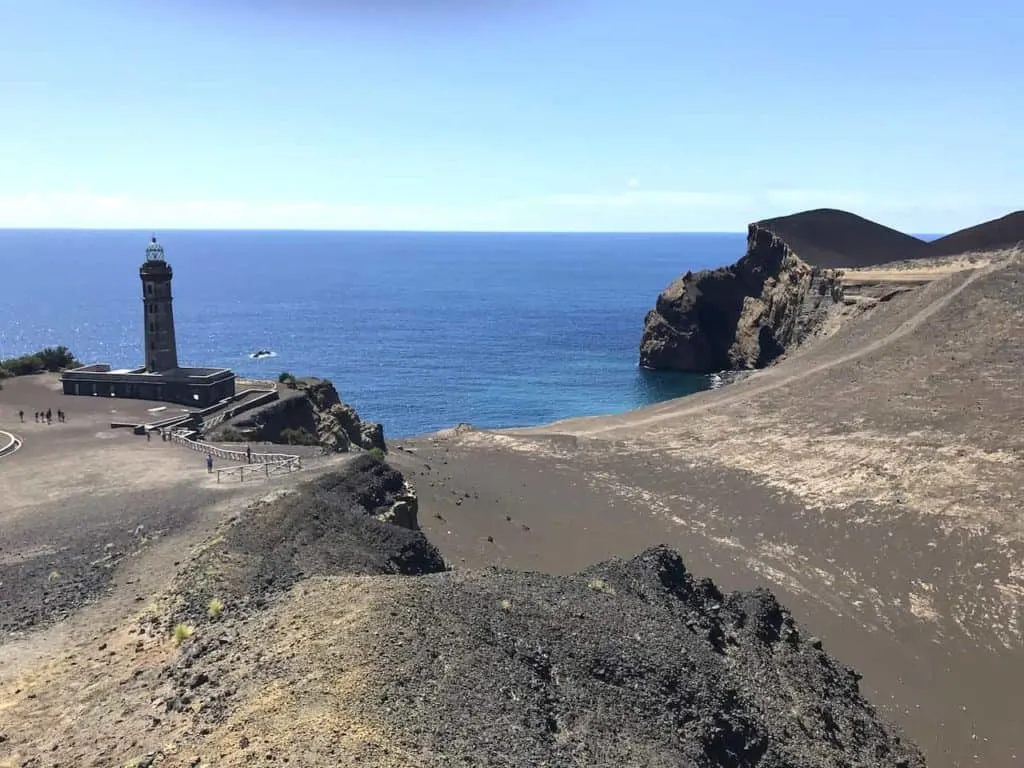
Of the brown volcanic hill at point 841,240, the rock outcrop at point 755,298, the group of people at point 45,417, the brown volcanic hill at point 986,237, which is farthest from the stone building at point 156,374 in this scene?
the brown volcanic hill at point 986,237

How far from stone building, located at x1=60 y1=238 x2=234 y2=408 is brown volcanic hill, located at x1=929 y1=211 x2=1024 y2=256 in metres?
75.3

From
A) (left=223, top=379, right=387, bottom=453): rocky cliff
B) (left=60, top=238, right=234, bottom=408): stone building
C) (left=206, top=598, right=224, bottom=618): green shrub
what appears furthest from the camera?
(left=60, top=238, right=234, bottom=408): stone building

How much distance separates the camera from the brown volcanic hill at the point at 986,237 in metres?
83.1

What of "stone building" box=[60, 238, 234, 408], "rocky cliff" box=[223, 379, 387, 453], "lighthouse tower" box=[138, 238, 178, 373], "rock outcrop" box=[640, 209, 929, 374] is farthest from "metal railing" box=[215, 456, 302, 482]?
A: "rock outcrop" box=[640, 209, 929, 374]

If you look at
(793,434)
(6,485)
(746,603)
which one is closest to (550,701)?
(746,603)

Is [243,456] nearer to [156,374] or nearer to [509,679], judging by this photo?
[156,374]

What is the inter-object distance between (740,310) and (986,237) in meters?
27.4

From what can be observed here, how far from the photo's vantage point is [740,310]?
83.6m

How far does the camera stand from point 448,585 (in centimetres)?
1650

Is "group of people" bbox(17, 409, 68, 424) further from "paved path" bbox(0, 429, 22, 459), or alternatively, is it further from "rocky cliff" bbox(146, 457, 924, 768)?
"rocky cliff" bbox(146, 457, 924, 768)

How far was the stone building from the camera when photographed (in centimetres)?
3659

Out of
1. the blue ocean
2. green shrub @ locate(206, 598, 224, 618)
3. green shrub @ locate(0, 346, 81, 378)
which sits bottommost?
the blue ocean

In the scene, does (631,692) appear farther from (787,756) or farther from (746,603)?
(746,603)

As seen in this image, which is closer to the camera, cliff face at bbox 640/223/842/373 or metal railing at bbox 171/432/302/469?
metal railing at bbox 171/432/302/469
